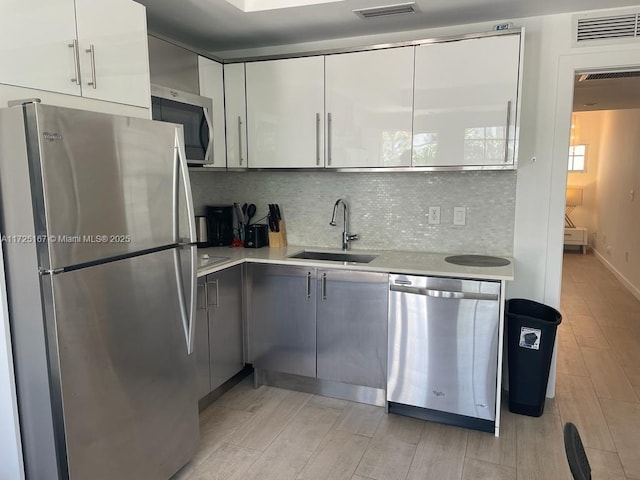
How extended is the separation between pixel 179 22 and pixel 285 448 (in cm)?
259

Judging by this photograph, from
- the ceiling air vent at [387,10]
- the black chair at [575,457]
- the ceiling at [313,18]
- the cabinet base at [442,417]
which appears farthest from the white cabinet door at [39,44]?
the cabinet base at [442,417]

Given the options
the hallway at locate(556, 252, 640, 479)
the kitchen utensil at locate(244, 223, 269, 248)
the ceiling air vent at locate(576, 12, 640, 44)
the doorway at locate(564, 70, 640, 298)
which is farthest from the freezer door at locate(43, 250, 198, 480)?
the doorway at locate(564, 70, 640, 298)

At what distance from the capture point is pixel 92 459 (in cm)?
174

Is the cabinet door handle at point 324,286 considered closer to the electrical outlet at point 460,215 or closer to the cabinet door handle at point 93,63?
the electrical outlet at point 460,215

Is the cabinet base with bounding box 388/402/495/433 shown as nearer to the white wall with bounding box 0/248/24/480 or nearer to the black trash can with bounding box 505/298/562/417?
the black trash can with bounding box 505/298/562/417

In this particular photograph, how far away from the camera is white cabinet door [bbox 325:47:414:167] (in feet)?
9.41

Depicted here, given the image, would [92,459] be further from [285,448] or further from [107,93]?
[107,93]

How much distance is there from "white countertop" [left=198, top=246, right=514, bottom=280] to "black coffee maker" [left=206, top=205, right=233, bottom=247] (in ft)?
0.35

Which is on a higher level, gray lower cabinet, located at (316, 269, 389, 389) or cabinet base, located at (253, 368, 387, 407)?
gray lower cabinet, located at (316, 269, 389, 389)

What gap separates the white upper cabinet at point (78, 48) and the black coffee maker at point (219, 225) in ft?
4.49

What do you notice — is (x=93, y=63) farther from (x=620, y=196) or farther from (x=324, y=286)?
(x=620, y=196)

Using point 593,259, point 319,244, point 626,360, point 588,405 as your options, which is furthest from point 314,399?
point 593,259

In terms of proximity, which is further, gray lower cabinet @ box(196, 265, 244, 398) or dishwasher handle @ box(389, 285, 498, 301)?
gray lower cabinet @ box(196, 265, 244, 398)

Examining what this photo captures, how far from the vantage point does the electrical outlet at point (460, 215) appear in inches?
122
